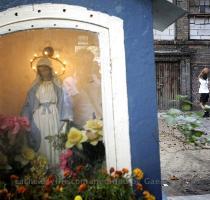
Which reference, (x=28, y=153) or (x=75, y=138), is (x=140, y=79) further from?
(x=28, y=153)

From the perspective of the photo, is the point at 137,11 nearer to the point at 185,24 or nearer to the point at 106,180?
the point at 106,180

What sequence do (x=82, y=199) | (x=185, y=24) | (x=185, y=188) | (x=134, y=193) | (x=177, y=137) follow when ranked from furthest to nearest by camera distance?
(x=185, y=24), (x=177, y=137), (x=185, y=188), (x=134, y=193), (x=82, y=199)

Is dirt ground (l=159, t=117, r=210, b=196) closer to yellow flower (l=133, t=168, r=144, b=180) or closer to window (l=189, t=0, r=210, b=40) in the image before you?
yellow flower (l=133, t=168, r=144, b=180)

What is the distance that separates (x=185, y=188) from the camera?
6.08 meters

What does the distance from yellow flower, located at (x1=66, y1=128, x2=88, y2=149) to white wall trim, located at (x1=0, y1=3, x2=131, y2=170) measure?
0.23m

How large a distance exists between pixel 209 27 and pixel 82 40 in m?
13.6

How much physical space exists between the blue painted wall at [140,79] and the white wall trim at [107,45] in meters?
0.06

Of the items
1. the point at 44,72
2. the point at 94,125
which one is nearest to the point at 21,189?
the point at 94,125

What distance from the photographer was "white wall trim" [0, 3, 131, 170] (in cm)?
345

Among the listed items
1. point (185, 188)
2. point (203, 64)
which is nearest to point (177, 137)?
point (185, 188)

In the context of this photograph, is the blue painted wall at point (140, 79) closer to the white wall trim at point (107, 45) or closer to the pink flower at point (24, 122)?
the white wall trim at point (107, 45)

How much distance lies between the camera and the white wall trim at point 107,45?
11.3 ft

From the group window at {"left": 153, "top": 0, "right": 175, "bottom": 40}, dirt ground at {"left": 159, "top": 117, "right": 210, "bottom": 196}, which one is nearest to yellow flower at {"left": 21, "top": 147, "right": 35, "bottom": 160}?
dirt ground at {"left": 159, "top": 117, "right": 210, "bottom": 196}

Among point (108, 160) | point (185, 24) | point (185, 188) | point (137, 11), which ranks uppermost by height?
point (185, 24)
